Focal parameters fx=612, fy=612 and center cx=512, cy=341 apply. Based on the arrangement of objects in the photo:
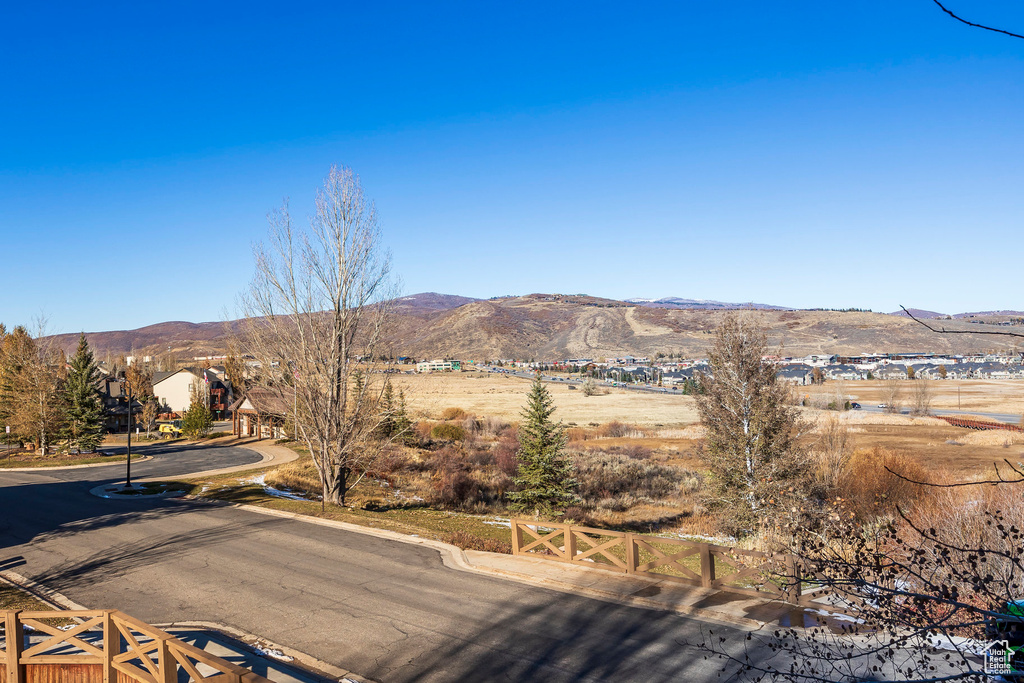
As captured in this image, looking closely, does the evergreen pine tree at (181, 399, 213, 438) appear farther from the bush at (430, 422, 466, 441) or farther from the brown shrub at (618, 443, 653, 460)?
the brown shrub at (618, 443, 653, 460)

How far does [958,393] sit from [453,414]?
3323 inches

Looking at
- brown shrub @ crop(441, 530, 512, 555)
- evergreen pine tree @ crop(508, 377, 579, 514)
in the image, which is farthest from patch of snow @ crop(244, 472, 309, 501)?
brown shrub @ crop(441, 530, 512, 555)

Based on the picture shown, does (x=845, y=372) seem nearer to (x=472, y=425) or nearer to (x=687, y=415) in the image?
(x=687, y=415)

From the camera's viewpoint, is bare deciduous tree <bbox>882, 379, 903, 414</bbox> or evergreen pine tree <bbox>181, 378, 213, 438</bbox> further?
bare deciduous tree <bbox>882, 379, 903, 414</bbox>

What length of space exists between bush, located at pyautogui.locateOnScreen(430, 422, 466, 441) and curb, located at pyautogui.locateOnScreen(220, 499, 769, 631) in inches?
1240

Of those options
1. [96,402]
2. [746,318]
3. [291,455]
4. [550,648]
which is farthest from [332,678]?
[96,402]

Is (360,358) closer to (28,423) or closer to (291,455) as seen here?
(291,455)

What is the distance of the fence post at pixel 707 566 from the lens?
1271cm

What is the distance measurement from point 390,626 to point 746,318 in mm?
20908

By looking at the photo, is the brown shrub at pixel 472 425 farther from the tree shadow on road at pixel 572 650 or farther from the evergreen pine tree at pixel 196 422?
the tree shadow on road at pixel 572 650

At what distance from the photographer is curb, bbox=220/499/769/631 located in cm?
1152

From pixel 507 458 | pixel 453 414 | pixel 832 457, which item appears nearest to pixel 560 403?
pixel 453 414

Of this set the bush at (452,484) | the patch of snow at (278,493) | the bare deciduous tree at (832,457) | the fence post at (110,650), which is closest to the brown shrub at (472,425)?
the bush at (452,484)

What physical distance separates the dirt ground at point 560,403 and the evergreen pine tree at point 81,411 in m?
25.3
